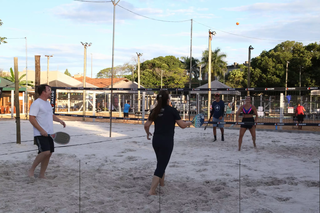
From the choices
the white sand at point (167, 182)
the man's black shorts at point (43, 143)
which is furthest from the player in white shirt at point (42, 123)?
the white sand at point (167, 182)

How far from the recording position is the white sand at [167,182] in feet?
13.4

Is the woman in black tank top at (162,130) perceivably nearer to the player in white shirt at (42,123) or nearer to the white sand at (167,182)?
the white sand at (167,182)

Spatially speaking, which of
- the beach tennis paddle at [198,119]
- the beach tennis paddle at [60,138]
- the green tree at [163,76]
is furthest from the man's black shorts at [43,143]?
the green tree at [163,76]

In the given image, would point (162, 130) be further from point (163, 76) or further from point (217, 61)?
point (163, 76)

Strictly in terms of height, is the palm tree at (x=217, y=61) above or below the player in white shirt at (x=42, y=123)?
above

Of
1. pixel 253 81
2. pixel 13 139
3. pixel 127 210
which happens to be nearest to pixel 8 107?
pixel 13 139

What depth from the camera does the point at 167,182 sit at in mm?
5266

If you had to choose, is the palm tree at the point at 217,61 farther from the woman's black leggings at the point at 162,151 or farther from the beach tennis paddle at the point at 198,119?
the woman's black leggings at the point at 162,151

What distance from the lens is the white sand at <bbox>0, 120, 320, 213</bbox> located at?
13.4 ft

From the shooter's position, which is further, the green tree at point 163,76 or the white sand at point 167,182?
the green tree at point 163,76

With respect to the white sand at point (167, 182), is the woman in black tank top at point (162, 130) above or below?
above

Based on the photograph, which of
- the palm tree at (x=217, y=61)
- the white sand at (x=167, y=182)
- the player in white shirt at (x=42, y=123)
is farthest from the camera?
the palm tree at (x=217, y=61)

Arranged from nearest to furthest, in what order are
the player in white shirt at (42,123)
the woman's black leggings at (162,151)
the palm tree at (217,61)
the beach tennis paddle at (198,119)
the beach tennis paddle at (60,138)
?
the woman's black leggings at (162,151) < the player in white shirt at (42,123) < the beach tennis paddle at (198,119) < the beach tennis paddle at (60,138) < the palm tree at (217,61)

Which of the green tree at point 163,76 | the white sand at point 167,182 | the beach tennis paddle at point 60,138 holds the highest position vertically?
the green tree at point 163,76
